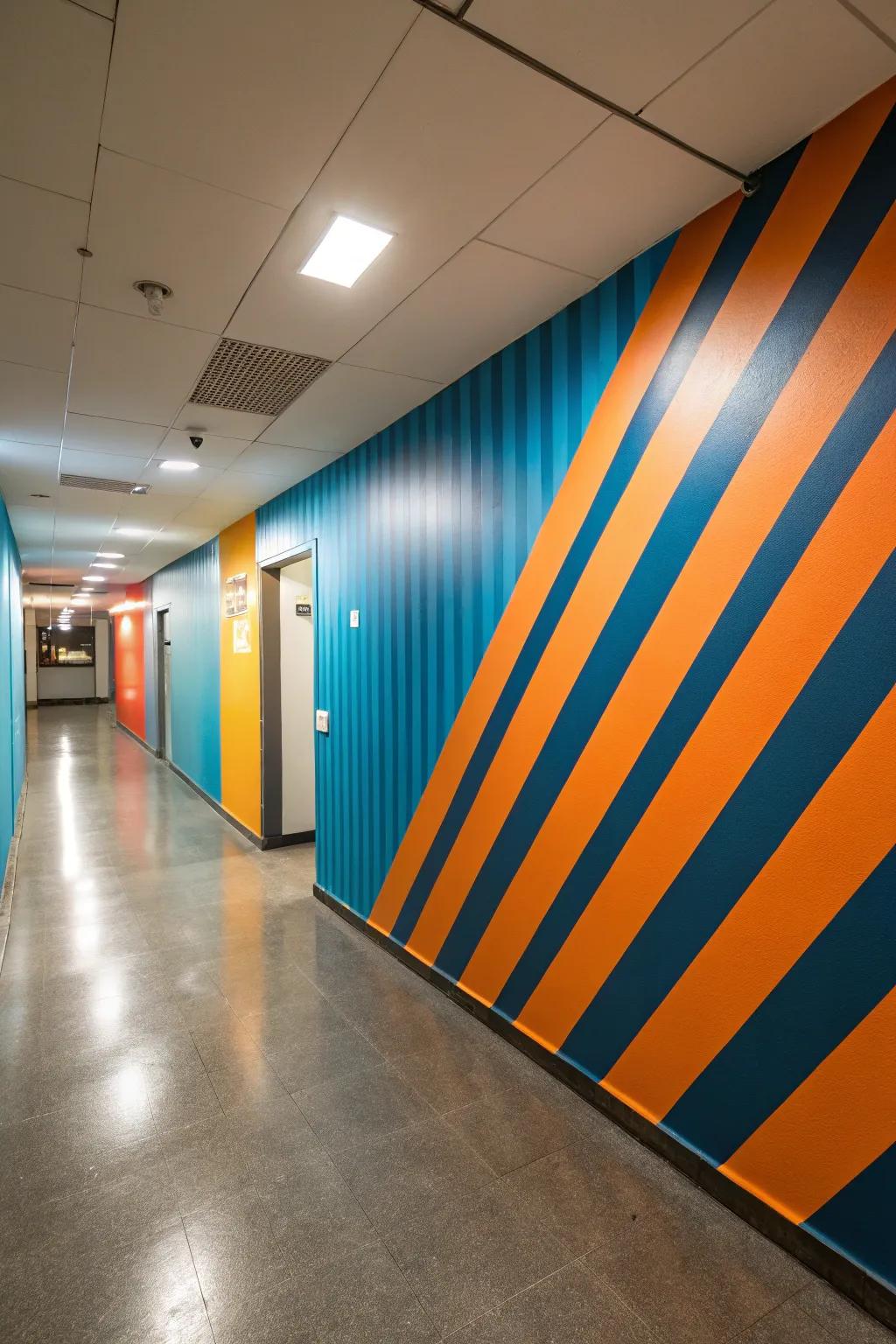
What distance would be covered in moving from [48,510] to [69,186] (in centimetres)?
515

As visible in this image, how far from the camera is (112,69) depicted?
1.67 metres

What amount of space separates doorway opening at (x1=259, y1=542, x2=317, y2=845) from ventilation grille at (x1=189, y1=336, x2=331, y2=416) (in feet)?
8.43

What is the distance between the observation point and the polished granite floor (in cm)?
184

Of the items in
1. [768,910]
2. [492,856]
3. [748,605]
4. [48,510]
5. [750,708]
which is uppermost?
[48,510]

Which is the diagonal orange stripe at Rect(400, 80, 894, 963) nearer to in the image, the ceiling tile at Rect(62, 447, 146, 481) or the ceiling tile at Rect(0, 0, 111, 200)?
the ceiling tile at Rect(0, 0, 111, 200)

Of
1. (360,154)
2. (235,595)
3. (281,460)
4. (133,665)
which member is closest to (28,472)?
(281,460)

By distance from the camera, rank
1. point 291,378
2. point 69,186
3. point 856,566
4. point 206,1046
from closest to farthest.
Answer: point 856,566 < point 69,186 < point 206,1046 < point 291,378

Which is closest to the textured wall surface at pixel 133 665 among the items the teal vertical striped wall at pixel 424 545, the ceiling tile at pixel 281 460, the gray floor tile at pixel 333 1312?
the ceiling tile at pixel 281 460

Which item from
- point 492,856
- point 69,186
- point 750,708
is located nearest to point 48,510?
point 69,186

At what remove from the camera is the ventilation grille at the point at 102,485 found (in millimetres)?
5328

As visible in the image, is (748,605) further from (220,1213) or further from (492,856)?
(220,1213)

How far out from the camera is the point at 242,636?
7016 mm

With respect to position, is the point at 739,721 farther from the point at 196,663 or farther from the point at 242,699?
the point at 196,663

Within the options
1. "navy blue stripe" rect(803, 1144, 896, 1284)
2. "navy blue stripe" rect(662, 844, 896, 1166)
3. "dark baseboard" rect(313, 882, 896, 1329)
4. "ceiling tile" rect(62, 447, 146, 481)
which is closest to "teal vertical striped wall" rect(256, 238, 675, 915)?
"ceiling tile" rect(62, 447, 146, 481)
